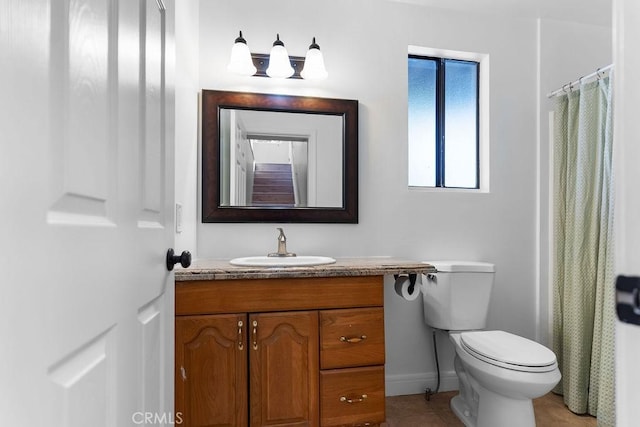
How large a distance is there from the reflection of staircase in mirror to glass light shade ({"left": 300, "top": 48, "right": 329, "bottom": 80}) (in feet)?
1.69

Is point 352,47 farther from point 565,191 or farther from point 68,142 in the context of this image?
point 68,142

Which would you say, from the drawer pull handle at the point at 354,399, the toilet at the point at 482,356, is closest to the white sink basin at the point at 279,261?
the drawer pull handle at the point at 354,399

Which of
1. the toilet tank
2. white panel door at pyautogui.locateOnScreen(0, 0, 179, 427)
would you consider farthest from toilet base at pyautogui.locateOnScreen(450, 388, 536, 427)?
white panel door at pyautogui.locateOnScreen(0, 0, 179, 427)

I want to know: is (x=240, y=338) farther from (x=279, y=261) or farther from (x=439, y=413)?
(x=439, y=413)

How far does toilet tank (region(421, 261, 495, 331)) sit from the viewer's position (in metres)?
2.07

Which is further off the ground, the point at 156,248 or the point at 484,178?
the point at 484,178

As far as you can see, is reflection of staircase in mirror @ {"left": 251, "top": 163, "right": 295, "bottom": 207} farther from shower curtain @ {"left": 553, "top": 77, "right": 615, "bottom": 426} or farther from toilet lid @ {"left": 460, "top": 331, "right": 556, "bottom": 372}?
shower curtain @ {"left": 553, "top": 77, "right": 615, "bottom": 426}

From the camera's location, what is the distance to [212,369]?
147cm

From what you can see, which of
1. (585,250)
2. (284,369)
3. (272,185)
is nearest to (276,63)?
(272,185)

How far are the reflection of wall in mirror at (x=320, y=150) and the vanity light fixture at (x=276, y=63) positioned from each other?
0.22 m

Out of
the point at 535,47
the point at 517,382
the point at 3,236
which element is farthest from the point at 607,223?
the point at 3,236

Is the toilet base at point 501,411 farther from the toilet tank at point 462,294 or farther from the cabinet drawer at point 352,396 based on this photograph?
the cabinet drawer at point 352,396

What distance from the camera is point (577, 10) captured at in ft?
7.56

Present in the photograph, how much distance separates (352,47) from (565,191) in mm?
1545
